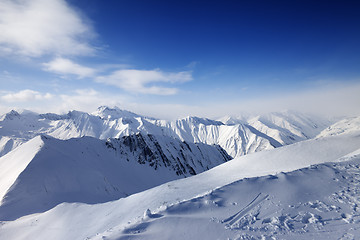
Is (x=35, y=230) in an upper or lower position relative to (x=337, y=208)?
lower

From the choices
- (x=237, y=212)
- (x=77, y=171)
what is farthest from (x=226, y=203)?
(x=77, y=171)

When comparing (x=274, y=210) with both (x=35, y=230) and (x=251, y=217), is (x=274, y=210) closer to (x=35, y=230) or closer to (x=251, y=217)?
(x=251, y=217)

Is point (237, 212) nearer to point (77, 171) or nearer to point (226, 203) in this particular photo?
point (226, 203)

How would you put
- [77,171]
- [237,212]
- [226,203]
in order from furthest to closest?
[77,171] → [226,203] → [237,212]

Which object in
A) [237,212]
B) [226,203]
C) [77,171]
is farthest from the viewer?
[77,171]

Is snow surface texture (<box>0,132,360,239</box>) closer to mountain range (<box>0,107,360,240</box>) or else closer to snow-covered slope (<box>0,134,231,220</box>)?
mountain range (<box>0,107,360,240</box>)

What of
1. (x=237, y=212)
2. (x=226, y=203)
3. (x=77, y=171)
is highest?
(x=226, y=203)

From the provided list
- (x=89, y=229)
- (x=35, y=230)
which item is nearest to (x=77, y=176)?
(x=35, y=230)

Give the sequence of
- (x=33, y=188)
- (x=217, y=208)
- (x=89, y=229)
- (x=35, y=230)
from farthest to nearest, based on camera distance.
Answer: (x=33, y=188) < (x=35, y=230) < (x=89, y=229) < (x=217, y=208)
